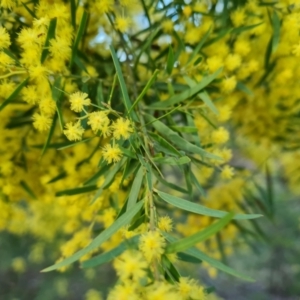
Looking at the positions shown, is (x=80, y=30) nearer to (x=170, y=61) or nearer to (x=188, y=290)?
(x=170, y=61)

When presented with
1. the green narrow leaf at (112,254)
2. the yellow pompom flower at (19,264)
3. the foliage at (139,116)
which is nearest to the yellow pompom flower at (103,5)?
the foliage at (139,116)

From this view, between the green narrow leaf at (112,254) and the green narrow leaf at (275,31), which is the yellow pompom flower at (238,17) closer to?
the green narrow leaf at (275,31)

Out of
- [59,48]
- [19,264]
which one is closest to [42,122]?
[59,48]

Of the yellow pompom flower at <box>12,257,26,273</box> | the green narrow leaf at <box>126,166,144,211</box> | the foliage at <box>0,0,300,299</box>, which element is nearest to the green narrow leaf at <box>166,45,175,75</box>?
the foliage at <box>0,0,300,299</box>

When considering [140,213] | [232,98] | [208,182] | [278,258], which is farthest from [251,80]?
[278,258]

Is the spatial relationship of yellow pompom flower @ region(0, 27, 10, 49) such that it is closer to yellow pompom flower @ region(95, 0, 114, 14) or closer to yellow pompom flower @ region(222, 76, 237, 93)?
yellow pompom flower @ region(95, 0, 114, 14)

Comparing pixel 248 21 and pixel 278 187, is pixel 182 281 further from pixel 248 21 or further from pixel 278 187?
pixel 278 187

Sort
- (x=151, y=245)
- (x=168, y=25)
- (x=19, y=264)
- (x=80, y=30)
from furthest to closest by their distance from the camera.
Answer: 1. (x=19, y=264)
2. (x=168, y=25)
3. (x=80, y=30)
4. (x=151, y=245)

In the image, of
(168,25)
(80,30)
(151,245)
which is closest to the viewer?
(151,245)
